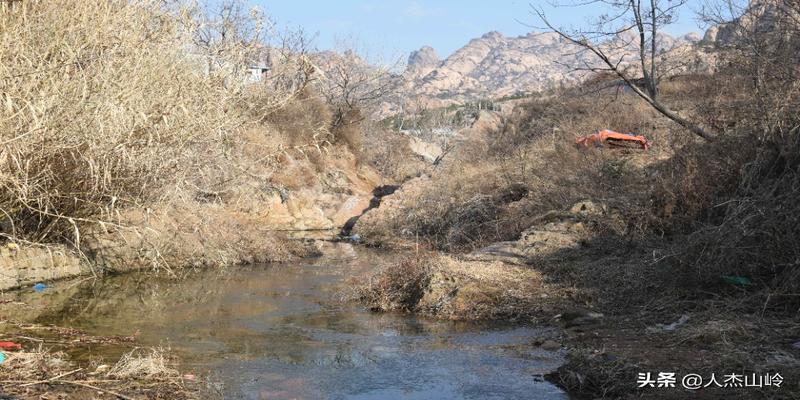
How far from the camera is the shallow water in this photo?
741 cm

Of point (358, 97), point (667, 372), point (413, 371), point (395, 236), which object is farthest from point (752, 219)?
point (358, 97)

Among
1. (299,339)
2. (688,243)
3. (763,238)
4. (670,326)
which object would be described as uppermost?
(763,238)

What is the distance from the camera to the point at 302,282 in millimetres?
14984

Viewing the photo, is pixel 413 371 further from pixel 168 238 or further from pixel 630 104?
pixel 630 104

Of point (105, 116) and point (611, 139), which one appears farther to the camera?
point (611, 139)

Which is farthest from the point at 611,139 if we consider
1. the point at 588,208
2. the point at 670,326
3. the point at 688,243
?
the point at 670,326

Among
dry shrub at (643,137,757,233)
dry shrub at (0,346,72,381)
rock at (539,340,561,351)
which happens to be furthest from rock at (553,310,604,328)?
dry shrub at (0,346,72,381)

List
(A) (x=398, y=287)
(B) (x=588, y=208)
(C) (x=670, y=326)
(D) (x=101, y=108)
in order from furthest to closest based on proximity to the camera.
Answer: (B) (x=588, y=208) < (A) (x=398, y=287) < (D) (x=101, y=108) < (C) (x=670, y=326)

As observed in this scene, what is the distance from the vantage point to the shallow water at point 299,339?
7410 millimetres

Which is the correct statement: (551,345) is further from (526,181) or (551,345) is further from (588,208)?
(526,181)

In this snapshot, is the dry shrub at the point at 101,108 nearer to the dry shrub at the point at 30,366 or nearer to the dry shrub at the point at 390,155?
the dry shrub at the point at 30,366

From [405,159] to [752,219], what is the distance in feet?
106

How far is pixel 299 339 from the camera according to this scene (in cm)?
972

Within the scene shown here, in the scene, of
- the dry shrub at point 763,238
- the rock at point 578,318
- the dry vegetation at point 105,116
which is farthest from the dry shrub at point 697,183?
the dry vegetation at point 105,116
